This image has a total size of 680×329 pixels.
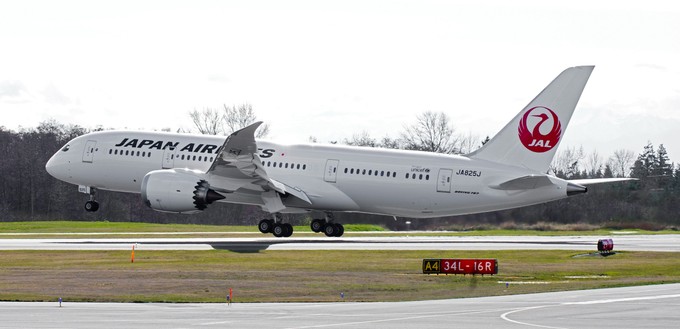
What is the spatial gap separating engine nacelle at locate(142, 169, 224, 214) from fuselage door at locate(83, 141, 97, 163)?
7.94m

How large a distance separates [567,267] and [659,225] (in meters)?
31.2

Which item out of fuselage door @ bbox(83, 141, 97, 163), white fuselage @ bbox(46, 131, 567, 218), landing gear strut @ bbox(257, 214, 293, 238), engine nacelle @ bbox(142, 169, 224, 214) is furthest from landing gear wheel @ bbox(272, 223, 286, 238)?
fuselage door @ bbox(83, 141, 97, 163)

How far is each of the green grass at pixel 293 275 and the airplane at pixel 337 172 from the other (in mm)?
6358

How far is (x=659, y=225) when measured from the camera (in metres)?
70.6

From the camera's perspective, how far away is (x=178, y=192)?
175ft

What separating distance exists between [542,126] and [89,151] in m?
24.4

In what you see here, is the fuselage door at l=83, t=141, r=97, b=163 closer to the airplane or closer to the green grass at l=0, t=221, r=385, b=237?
the airplane

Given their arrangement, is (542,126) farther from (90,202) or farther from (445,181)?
(90,202)

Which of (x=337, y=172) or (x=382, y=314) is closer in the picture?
(x=382, y=314)

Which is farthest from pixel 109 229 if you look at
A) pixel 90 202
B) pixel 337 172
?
pixel 337 172

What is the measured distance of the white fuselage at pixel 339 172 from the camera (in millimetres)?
53938

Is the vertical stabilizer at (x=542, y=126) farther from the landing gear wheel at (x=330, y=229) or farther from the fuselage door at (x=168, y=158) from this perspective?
the fuselage door at (x=168, y=158)

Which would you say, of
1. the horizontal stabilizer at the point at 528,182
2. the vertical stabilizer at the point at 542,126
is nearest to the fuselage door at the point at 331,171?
the vertical stabilizer at the point at 542,126

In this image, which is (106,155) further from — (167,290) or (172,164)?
(167,290)
